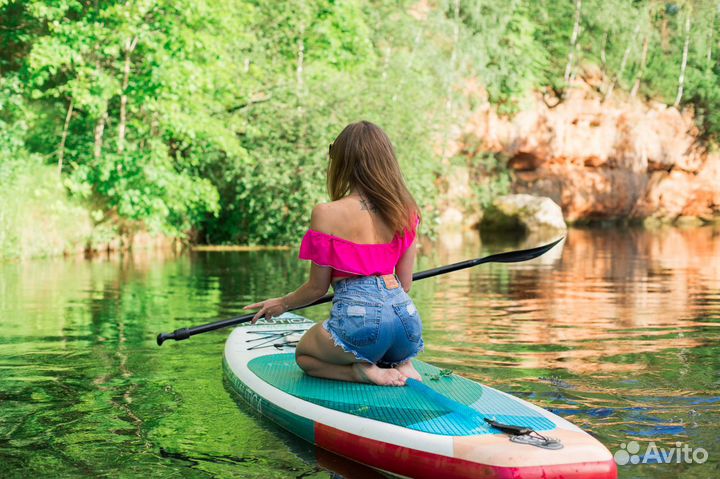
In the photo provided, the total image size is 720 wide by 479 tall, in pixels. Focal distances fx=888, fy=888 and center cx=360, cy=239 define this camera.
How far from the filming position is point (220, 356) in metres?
6.44

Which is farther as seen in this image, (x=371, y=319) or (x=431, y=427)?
(x=371, y=319)

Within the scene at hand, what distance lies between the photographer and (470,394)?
407cm

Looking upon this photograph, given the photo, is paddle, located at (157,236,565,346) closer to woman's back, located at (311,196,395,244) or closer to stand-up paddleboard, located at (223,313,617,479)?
stand-up paddleboard, located at (223,313,617,479)

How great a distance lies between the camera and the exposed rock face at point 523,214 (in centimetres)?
2839

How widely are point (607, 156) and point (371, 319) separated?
33.1 m

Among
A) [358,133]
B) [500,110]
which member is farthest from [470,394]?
[500,110]

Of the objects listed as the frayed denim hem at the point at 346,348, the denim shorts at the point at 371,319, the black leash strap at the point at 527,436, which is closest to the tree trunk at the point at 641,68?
the denim shorts at the point at 371,319

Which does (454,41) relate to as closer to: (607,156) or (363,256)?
(607,156)

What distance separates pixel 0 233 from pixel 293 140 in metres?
6.90

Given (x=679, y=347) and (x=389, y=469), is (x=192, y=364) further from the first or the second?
(x=679, y=347)

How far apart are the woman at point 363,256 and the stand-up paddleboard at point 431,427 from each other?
0.61 feet

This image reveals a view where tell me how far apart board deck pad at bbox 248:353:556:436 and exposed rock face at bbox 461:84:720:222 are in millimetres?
29106

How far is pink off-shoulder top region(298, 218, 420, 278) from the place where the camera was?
165 inches

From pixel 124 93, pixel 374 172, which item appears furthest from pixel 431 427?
pixel 124 93
